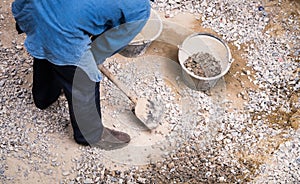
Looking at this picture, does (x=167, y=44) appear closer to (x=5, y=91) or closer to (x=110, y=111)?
(x=110, y=111)

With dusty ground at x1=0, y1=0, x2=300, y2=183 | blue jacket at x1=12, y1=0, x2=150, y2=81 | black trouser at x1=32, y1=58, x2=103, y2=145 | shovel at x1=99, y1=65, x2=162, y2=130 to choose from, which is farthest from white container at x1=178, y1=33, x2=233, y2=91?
blue jacket at x1=12, y1=0, x2=150, y2=81

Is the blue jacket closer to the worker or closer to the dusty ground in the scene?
the worker

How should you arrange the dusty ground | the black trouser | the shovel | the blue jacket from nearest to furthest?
the blue jacket
the black trouser
the dusty ground
the shovel

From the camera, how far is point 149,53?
10.6 feet

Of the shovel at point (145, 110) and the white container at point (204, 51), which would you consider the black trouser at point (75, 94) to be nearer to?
the shovel at point (145, 110)

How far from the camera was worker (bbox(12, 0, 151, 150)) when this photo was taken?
1972 mm

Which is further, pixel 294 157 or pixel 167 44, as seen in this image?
pixel 167 44

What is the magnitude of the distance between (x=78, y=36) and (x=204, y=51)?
1.35 metres

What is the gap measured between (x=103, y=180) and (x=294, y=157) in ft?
3.76

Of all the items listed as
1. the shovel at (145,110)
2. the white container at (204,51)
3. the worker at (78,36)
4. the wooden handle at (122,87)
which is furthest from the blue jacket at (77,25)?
the white container at (204,51)

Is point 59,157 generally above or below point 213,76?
below

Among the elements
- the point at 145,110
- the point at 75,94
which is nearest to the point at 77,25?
the point at 75,94

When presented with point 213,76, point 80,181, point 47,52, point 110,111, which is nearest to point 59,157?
point 80,181

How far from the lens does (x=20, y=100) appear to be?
9.45 ft
